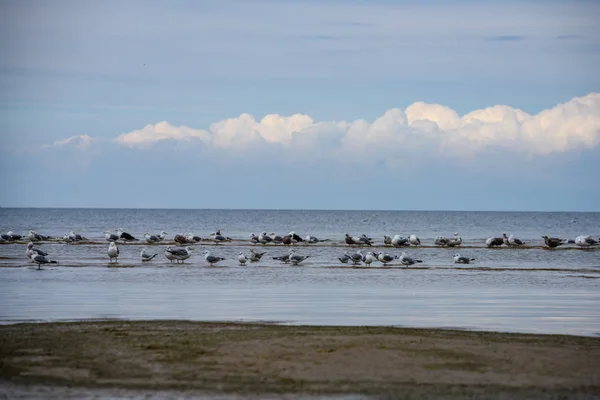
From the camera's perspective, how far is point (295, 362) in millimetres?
13156

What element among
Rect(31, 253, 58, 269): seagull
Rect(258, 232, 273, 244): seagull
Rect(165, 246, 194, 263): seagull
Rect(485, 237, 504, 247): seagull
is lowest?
Rect(31, 253, 58, 269): seagull

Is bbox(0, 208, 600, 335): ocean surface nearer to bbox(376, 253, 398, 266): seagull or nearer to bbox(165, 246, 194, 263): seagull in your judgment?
bbox(165, 246, 194, 263): seagull

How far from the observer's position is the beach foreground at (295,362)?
1173cm

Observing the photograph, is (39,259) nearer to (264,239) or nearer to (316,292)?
(316,292)

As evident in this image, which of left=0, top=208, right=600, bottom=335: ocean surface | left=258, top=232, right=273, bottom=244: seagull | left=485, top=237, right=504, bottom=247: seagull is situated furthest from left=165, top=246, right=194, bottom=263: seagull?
left=485, top=237, right=504, bottom=247: seagull

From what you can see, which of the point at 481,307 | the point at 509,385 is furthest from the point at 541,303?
the point at 509,385

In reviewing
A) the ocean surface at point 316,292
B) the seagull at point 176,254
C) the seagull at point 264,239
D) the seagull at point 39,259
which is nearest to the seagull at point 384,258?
the ocean surface at point 316,292

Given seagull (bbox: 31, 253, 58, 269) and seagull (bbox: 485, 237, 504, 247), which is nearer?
seagull (bbox: 31, 253, 58, 269)

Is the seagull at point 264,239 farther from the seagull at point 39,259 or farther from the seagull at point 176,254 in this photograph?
the seagull at point 39,259

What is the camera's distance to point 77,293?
2338 centimetres

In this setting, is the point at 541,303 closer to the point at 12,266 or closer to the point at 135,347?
the point at 135,347

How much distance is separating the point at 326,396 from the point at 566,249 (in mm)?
43109

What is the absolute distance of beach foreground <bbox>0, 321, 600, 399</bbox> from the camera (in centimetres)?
1173

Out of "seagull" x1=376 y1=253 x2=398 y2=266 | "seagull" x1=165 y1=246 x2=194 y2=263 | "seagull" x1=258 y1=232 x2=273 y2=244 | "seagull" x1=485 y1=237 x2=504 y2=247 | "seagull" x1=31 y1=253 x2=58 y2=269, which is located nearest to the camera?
"seagull" x1=31 y1=253 x2=58 y2=269
